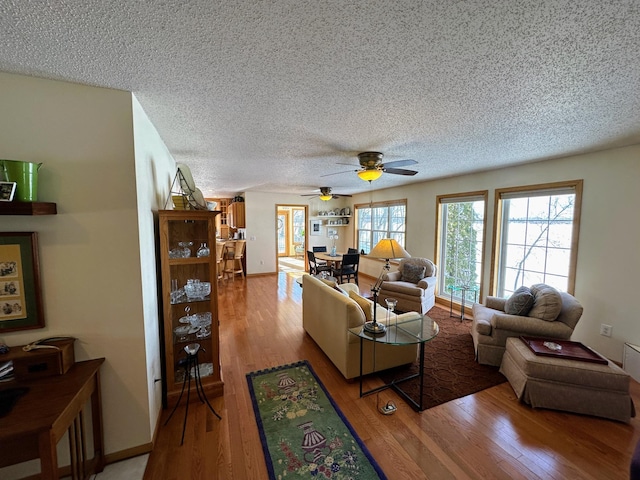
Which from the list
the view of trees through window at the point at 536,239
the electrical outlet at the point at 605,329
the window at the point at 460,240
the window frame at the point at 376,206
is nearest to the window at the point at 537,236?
the view of trees through window at the point at 536,239

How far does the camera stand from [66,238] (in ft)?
5.05

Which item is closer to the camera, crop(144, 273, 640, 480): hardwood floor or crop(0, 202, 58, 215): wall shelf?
crop(0, 202, 58, 215): wall shelf

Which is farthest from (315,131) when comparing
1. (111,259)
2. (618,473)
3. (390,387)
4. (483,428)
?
(618,473)

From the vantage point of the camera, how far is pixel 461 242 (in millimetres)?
4586

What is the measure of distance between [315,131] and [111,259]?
1.84 meters

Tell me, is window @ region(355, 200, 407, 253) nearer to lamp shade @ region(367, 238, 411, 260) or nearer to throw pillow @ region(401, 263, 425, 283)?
throw pillow @ region(401, 263, 425, 283)

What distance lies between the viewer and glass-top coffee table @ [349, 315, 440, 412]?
2150 millimetres

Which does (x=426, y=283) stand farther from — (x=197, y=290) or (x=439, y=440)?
(x=197, y=290)

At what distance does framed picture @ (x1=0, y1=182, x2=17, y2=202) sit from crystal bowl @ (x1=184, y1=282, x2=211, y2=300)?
1270 mm

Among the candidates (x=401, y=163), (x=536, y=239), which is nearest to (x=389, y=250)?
(x=401, y=163)

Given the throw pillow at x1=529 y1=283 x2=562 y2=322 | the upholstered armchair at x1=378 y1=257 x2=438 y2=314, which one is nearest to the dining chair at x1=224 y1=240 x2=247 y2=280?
the upholstered armchair at x1=378 y1=257 x2=438 y2=314

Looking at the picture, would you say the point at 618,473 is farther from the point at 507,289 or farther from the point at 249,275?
the point at 249,275

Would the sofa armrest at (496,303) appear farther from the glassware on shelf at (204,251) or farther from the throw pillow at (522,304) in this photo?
the glassware on shelf at (204,251)

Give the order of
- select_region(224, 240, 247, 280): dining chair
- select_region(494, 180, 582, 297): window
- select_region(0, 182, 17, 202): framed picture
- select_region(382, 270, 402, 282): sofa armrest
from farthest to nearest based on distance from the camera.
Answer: select_region(224, 240, 247, 280): dining chair
select_region(382, 270, 402, 282): sofa armrest
select_region(494, 180, 582, 297): window
select_region(0, 182, 17, 202): framed picture
